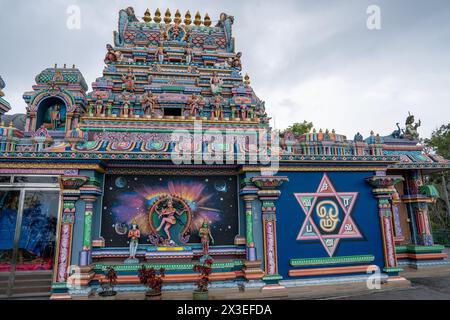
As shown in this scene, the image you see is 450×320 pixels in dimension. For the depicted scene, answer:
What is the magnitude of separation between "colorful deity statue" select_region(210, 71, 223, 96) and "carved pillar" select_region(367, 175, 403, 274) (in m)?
8.68

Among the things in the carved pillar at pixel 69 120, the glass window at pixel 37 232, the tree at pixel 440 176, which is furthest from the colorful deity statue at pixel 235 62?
the tree at pixel 440 176

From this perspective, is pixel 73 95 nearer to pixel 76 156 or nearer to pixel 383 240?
pixel 76 156

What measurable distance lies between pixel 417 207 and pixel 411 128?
451 cm

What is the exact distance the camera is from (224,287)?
9414 millimetres

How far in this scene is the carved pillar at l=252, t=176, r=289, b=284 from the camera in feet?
31.0

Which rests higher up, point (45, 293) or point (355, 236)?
point (355, 236)

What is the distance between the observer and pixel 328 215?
10.4m

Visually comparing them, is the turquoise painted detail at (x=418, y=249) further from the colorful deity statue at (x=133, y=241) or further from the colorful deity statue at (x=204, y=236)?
the colorful deity statue at (x=133, y=241)

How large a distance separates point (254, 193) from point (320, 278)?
3914 mm

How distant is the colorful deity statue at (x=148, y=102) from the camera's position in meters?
13.7

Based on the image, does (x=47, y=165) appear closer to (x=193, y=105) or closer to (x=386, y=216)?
(x=193, y=105)

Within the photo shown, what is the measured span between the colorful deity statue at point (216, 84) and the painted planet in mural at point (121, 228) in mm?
8421

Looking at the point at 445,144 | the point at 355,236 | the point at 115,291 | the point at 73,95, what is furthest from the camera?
the point at 445,144

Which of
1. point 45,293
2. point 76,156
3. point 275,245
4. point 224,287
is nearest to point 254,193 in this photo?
point 275,245
